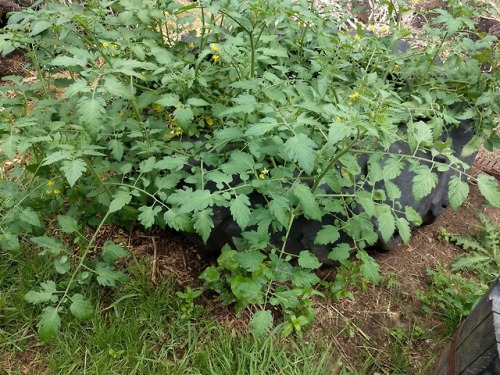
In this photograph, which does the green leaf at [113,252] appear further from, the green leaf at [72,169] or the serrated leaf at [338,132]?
the serrated leaf at [338,132]

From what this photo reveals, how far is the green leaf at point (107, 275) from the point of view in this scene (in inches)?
83.8

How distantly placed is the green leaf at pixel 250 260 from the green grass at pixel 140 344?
40cm

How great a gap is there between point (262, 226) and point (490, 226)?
1.74m

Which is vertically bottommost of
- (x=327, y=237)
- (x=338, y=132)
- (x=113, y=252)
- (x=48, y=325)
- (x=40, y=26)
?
(x=48, y=325)

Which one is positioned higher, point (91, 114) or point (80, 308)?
point (91, 114)

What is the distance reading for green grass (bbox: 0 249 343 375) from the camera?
7.00 feet

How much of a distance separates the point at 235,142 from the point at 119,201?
2.23 feet

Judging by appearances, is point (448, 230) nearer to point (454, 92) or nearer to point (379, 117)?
point (454, 92)

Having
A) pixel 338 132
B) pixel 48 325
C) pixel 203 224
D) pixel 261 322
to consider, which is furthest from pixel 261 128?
pixel 48 325

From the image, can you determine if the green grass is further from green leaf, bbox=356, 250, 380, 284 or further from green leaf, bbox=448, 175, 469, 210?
green leaf, bbox=448, 175, 469, 210

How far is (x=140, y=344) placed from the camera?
2217 millimetres

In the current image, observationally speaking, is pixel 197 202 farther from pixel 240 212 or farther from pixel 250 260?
pixel 250 260

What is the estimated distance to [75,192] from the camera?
7.39 ft

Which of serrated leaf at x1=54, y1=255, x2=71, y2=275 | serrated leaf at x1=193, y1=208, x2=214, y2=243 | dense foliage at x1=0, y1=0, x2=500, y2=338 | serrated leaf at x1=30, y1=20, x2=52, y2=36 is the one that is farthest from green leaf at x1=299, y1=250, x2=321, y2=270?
serrated leaf at x1=30, y1=20, x2=52, y2=36
